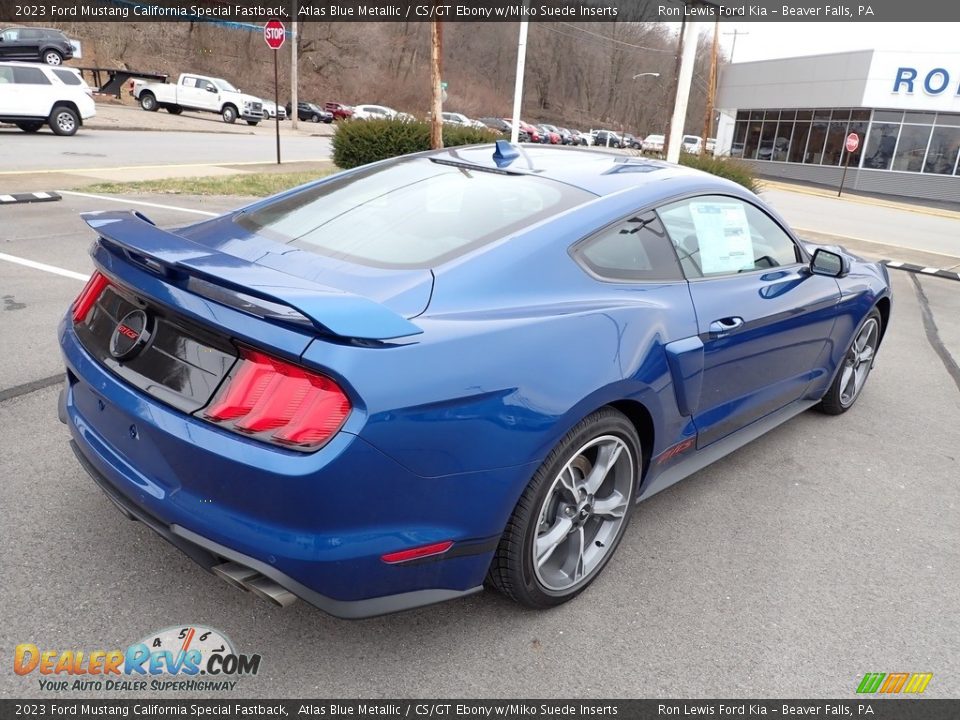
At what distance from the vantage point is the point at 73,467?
3.28 metres

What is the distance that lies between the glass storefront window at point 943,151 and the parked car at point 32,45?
3769cm

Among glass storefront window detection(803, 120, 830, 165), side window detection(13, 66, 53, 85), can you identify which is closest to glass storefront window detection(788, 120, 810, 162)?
glass storefront window detection(803, 120, 830, 165)

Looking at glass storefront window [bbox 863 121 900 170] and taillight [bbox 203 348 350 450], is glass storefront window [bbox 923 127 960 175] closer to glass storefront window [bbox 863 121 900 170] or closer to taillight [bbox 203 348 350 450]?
glass storefront window [bbox 863 121 900 170]

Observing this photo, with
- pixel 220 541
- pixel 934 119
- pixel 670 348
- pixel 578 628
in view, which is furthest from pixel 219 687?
pixel 934 119

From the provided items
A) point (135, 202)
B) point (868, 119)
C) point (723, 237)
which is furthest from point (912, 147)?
point (723, 237)

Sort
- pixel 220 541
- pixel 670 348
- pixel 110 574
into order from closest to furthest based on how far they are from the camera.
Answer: pixel 220 541
pixel 110 574
pixel 670 348

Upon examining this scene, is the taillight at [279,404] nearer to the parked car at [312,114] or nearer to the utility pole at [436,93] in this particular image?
the utility pole at [436,93]

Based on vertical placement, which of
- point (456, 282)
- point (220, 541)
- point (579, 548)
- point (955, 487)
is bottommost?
point (955, 487)

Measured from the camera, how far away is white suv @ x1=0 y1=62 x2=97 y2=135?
17797mm

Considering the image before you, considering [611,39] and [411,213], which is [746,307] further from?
[611,39]

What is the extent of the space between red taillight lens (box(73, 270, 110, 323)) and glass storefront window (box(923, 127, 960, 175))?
38.3 m

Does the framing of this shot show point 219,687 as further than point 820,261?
No

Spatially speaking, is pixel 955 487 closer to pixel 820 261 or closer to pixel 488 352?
pixel 820 261

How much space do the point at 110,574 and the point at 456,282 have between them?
1.58 metres
